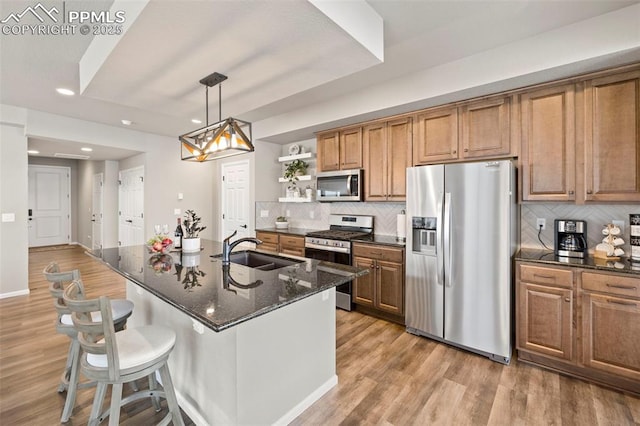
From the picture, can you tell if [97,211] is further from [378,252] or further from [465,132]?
[465,132]

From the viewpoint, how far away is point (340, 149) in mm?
4082

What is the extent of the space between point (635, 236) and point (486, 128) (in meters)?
1.43

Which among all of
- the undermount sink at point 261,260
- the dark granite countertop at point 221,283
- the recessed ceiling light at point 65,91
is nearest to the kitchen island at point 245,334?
the dark granite countertop at point 221,283

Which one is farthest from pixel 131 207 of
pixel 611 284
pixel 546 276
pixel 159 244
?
pixel 611 284

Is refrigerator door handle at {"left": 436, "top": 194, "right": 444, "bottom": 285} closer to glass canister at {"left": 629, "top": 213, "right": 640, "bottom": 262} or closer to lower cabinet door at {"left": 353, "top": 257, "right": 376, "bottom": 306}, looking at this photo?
lower cabinet door at {"left": 353, "top": 257, "right": 376, "bottom": 306}

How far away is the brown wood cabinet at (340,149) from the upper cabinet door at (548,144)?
1.82 metres

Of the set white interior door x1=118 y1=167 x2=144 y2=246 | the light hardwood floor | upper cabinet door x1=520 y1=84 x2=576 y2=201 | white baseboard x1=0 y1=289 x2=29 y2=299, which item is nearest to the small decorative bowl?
the light hardwood floor

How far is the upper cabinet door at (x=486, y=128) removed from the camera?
108 inches

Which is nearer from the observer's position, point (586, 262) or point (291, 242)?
point (586, 262)

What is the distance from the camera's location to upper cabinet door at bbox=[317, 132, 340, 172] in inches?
162

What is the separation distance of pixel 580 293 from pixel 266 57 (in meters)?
2.92

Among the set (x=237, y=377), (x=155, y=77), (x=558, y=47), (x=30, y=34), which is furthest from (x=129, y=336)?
(x=558, y=47)

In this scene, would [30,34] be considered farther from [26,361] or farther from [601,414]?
[601,414]

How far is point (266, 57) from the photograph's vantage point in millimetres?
2135
